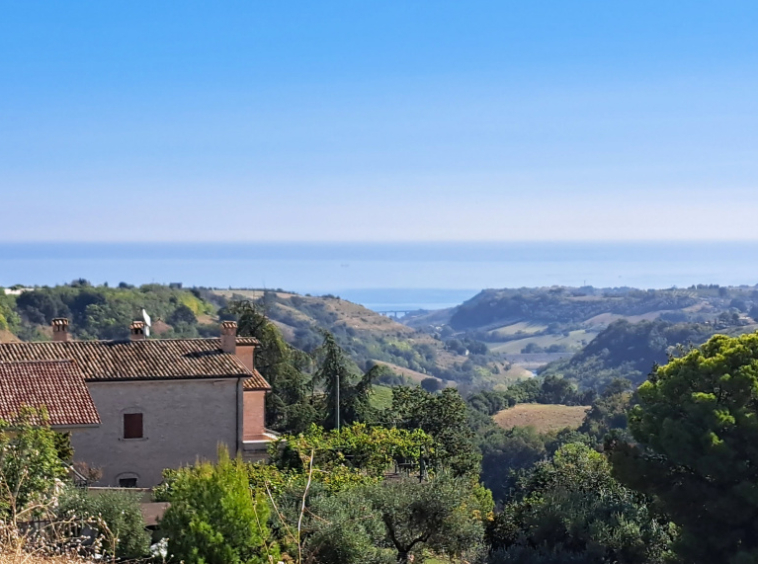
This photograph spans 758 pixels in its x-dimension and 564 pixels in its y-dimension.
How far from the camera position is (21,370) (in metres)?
24.8

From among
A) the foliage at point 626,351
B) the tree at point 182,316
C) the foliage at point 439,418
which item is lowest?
the foliage at point 626,351

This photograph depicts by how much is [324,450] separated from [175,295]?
10395cm

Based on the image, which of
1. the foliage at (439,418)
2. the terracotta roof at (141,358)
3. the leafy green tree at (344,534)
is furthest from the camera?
the foliage at (439,418)

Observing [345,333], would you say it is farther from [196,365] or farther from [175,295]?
[196,365]

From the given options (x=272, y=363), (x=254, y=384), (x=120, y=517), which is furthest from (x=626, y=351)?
(x=120, y=517)

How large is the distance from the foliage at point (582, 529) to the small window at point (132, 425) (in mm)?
9509

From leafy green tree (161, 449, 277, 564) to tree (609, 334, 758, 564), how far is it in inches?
366

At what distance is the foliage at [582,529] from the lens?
781 inches

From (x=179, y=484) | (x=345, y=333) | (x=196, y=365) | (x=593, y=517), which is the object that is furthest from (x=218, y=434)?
(x=345, y=333)

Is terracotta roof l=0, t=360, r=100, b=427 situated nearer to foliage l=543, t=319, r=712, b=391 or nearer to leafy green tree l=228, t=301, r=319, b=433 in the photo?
leafy green tree l=228, t=301, r=319, b=433

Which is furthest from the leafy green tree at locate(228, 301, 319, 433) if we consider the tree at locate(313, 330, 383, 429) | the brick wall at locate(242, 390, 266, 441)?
the brick wall at locate(242, 390, 266, 441)

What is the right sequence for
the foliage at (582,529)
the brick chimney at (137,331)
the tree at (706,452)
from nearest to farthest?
the tree at (706,452) → the foliage at (582,529) → the brick chimney at (137,331)

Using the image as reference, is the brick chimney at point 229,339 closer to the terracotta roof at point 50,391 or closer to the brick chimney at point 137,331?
the brick chimney at point 137,331

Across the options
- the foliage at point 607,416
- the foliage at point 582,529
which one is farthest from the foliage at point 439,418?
the foliage at point 607,416
